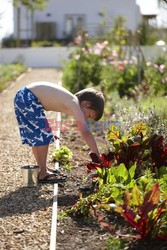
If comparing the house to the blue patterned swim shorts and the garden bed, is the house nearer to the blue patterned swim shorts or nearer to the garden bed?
the blue patterned swim shorts

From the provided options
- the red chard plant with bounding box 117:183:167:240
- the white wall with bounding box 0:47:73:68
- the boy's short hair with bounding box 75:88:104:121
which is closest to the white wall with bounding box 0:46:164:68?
the white wall with bounding box 0:47:73:68

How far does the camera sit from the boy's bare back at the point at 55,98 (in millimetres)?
4684

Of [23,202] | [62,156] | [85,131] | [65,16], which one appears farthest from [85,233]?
[65,16]

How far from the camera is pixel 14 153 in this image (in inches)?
248

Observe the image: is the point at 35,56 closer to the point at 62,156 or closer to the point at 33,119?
the point at 62,156

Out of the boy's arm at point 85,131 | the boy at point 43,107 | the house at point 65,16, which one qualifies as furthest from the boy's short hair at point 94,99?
the house at point 65,16

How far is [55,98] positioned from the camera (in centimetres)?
480

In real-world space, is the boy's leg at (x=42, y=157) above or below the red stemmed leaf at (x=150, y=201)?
below

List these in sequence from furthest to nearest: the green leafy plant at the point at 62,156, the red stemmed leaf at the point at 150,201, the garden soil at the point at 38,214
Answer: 1. the green leafy plant at the point at 62,156
2. the garden soil at the point at 38,214
3. the red stemmed leaf at the point at 150,201

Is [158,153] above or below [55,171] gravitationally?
above

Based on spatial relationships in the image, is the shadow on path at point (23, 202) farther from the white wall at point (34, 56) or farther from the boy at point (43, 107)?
the white wall at point (34, 56)

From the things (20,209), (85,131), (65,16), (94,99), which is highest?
(65,16)

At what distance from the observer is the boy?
470 centimetres

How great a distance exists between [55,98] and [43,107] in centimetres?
18
